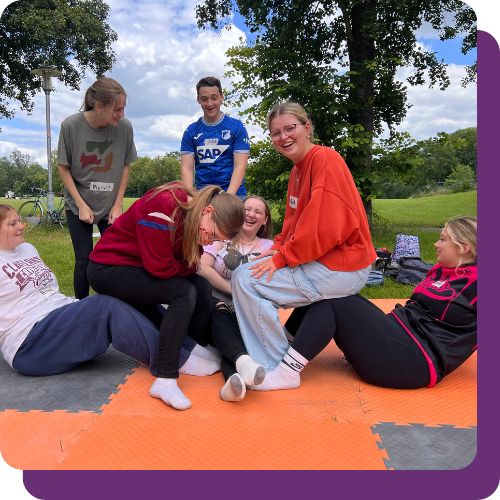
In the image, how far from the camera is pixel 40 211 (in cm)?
386

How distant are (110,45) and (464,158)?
5.81ft

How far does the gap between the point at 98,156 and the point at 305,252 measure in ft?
6.09

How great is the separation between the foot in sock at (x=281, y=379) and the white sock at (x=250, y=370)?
0.14 m

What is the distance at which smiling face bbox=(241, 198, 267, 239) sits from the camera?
11.3 feet

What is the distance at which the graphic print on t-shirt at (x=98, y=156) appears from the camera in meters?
3.43

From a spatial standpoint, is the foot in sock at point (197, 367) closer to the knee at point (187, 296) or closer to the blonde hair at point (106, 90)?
the knee at point (187, 296)

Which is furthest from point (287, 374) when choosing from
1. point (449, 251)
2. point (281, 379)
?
point (449, 251)

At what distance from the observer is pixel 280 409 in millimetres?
2277

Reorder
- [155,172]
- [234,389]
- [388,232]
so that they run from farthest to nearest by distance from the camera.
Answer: [388,232]
[155,172]
[234,389]

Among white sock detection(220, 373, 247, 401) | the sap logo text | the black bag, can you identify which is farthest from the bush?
the black bag

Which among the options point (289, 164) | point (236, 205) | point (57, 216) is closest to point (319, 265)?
point (236, 205)

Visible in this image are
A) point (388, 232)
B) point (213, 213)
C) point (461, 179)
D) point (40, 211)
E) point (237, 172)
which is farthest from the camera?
point (388, 232)

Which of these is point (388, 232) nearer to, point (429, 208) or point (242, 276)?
point (429, 208)
